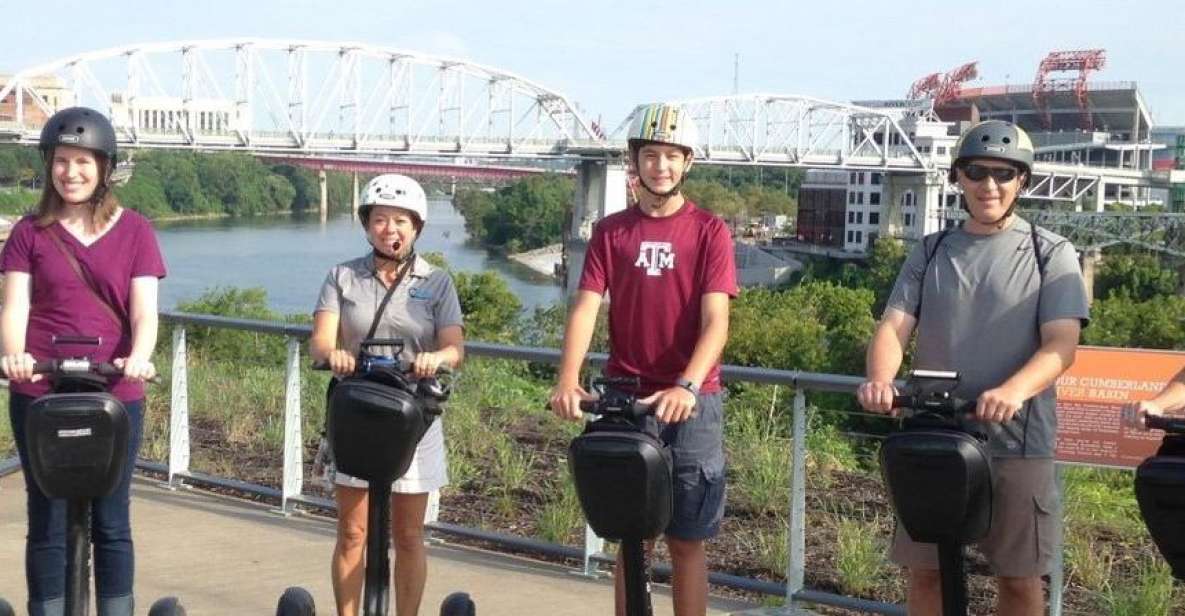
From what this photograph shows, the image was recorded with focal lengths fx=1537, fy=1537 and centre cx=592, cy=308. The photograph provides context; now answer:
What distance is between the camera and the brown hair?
4.57 meters

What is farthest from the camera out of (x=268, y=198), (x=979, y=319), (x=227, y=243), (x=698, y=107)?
(x=698, y=107)

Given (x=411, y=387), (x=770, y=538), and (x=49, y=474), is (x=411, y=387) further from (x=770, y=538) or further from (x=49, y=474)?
(x=770, y=538)

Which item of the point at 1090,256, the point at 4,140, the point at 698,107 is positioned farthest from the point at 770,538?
the point at 698,107

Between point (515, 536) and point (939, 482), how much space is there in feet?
10.5

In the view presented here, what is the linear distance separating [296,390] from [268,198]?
286ft

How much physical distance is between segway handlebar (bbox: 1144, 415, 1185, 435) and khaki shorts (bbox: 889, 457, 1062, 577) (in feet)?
1.41

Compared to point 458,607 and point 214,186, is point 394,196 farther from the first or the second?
point 214,186

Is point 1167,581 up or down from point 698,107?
down

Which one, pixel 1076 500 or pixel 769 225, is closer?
pixel 1076 500

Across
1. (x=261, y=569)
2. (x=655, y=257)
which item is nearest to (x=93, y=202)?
(x=655, y=257)

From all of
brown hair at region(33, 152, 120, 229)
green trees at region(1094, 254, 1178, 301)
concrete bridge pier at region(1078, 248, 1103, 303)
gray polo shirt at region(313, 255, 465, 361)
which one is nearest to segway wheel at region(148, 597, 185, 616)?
gray polo shirt at region(313, 255, 465, 361)

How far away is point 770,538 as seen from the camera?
20.6 feet

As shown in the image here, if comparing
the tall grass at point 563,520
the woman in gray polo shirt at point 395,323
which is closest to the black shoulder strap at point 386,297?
the woman in gray polo shirt at point 395,323

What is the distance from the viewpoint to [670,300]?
14.5ft
